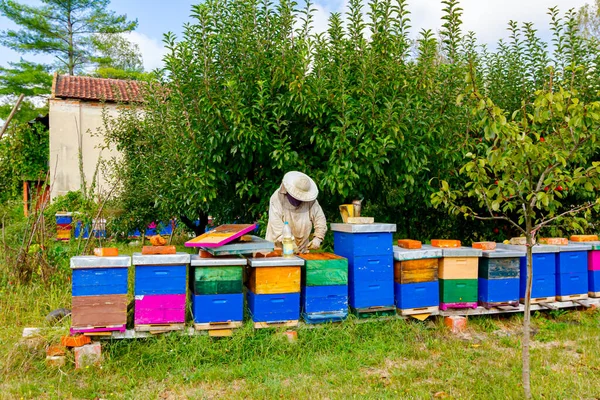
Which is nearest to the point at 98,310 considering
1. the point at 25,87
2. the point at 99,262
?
the point at 99,262

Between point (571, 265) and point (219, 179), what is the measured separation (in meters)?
4.49

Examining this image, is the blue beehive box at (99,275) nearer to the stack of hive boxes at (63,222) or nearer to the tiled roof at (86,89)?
the stack of hive boxes at (63,222)

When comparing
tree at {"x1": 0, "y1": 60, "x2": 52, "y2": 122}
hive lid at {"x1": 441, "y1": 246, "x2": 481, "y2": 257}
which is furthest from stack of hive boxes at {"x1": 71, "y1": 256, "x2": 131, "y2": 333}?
tree at {"x1": 0, "y1": 60, "x2": 52, "y2": 122}

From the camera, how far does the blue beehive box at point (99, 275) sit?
3.78 meters

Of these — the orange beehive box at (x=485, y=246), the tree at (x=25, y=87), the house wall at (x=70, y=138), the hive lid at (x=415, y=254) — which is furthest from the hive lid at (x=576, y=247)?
the tree at (x=25, y=87)

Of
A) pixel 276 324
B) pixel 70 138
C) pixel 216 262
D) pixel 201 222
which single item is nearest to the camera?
pixel 216 262

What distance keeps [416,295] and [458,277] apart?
535mm

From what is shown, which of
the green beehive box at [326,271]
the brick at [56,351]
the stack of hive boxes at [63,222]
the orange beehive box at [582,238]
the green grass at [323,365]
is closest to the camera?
the green grass at [323,365]

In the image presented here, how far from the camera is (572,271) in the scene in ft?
17.6

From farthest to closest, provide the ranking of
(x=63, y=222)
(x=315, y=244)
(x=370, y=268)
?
(x=63, y=222) → (x=315, y=244) → (x=370, y=268)

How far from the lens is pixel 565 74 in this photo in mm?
6691

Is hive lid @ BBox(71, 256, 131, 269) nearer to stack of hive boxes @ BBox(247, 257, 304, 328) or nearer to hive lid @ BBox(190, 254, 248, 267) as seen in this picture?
hive lid @ BBox(190, 254, 248, 267)

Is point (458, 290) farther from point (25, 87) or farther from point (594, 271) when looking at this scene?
point (25, 87)

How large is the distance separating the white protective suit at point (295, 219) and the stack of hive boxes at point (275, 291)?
30.8 inches
